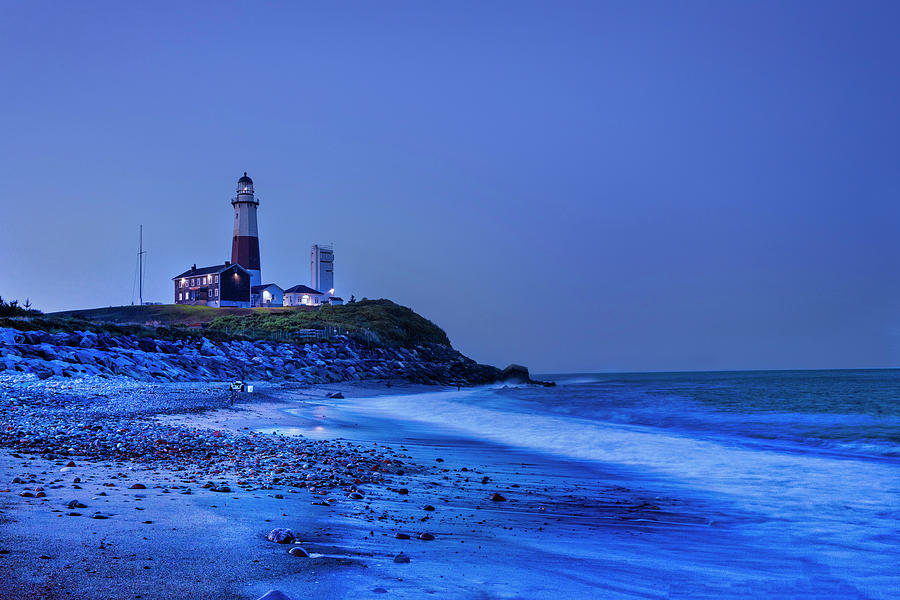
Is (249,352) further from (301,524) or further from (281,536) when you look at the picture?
(281,536)

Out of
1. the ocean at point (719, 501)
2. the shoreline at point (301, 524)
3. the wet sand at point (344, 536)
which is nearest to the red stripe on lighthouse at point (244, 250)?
the ocean at point (719, 501)

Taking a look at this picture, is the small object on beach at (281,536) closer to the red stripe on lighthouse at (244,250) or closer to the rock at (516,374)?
the rock at (516,374)

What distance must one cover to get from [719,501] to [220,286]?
61007 millimetres

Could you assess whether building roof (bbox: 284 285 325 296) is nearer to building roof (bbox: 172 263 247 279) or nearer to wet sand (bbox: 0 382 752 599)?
building roof (bbox: 172 263 247 279)

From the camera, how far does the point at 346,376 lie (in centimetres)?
3131

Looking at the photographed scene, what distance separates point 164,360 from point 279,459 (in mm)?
16779

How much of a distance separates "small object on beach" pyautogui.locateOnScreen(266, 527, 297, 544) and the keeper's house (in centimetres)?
6165

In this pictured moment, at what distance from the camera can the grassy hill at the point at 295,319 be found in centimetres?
4312

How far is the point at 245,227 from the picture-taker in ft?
207

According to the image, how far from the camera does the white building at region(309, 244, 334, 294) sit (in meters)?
73.4

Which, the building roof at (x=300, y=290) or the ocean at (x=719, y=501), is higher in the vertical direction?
the building roof at (x=300, y=290)

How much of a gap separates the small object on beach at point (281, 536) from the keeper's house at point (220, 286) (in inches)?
2427

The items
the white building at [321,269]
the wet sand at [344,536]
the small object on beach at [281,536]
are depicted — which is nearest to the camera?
the wet sand at [344,536]

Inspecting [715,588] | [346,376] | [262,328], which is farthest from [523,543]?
[262,328]
